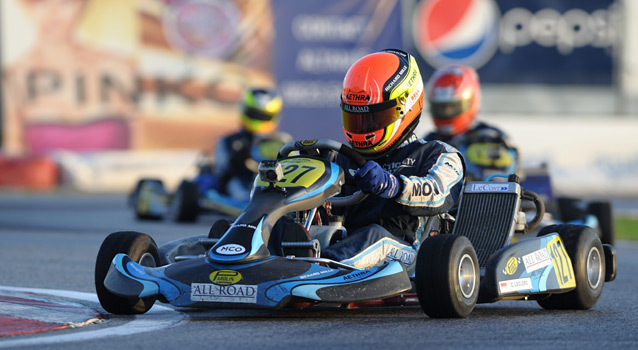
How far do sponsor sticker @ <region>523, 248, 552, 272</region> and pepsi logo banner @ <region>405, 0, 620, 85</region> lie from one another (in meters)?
16.0

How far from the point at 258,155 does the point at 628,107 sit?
1170cm

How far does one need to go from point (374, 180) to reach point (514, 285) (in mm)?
869

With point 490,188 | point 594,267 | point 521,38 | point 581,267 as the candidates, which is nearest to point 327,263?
point 490,188

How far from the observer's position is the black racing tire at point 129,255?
5344 millimetres

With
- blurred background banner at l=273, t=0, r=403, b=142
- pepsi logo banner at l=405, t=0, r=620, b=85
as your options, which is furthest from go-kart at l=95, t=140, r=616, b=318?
pepsi logo banner at l=405, t=0, r=620, b=85

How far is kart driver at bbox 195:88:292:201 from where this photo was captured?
1334 centimetres

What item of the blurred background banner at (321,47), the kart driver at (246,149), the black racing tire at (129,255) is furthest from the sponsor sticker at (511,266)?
the blurred background banner at (321,47)

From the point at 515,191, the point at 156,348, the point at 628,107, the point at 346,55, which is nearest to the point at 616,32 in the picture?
the point at 628,107

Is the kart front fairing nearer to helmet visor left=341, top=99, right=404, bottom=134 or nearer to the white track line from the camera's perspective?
the white track line

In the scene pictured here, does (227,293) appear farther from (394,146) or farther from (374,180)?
(394,146)

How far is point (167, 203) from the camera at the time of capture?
1367 centimetres

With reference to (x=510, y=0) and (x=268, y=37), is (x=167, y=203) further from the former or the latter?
(x=510, y=0)

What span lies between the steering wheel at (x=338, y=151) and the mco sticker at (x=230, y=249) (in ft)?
2.59

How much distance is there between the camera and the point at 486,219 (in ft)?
20.5
